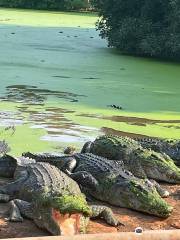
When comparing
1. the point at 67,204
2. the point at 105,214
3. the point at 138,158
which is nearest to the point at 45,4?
the point at 138,158

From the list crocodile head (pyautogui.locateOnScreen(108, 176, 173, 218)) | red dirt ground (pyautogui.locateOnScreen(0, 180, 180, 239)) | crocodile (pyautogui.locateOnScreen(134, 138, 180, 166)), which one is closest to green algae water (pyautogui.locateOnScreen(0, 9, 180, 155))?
crocodile (pyautogui.locateOnScreen(134, 138, 180, 166))

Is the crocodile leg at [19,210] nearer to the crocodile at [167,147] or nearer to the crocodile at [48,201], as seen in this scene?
the crocodile at [48,201]

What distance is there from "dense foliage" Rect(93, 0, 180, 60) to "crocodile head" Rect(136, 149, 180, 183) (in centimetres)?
629

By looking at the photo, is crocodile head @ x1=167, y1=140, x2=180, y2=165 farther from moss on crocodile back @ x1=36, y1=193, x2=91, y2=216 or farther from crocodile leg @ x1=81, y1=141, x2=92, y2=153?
moss on crocodile back @ x1=36, y1=193, x2=91, y2=216

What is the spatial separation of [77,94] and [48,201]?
3.92 m

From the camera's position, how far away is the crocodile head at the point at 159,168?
145 inches

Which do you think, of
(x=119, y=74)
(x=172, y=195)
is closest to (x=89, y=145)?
(x=172, y=195)

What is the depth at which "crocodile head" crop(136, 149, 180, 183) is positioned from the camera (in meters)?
3.68

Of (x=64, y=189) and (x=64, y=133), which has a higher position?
(x=64, y=189)

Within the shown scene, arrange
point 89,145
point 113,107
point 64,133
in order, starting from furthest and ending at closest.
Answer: point 113,107 → point 64,133 → point 89,145

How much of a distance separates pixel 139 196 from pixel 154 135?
2034 millimetres

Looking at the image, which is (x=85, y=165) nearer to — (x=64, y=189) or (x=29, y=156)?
(x=29, y=156)

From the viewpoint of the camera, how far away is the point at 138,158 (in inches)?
149

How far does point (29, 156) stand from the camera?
147 inches
